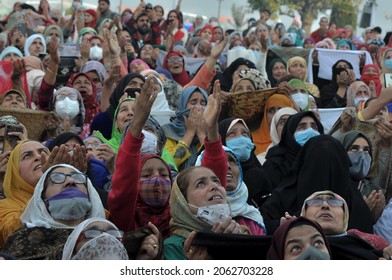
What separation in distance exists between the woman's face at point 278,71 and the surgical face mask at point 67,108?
3420mm

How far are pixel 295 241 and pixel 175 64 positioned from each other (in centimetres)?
635

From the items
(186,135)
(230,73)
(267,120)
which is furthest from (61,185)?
(230,73)

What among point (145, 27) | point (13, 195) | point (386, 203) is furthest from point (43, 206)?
point (145, 27)

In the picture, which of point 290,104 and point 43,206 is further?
point 290,104

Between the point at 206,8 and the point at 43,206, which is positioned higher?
the point at 43,206

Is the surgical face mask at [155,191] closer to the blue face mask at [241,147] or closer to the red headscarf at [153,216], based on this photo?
the red headscarf at [153,216]

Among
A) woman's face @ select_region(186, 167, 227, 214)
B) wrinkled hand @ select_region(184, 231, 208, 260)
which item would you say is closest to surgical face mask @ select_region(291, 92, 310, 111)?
woman's face @ select_region(186, 167, 227, 214)

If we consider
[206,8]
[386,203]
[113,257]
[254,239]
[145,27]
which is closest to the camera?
[113,257]

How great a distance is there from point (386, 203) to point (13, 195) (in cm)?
272

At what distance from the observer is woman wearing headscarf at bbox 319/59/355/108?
1100cm

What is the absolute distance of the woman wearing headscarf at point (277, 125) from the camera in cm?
830

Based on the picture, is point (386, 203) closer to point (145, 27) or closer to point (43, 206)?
point (43, 206)

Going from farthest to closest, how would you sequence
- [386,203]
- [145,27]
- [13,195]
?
1. [145,27]
2. [386,203]
3. [13,195]
